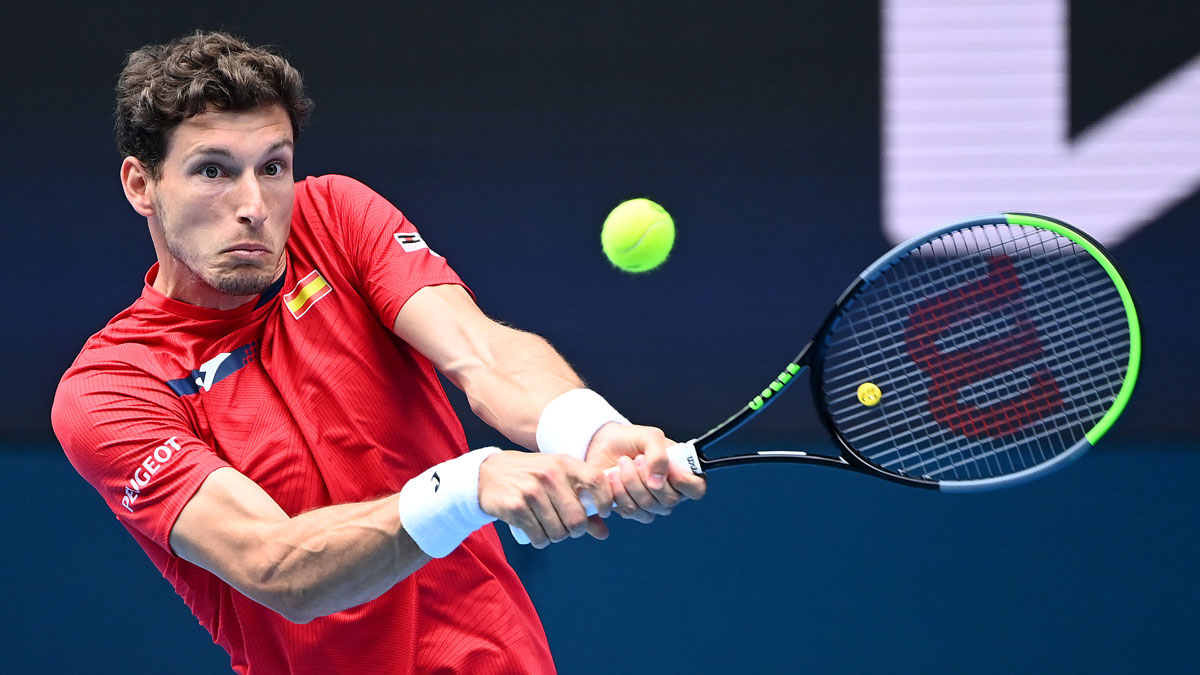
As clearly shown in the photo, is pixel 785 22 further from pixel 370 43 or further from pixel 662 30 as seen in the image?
pixel 370 43

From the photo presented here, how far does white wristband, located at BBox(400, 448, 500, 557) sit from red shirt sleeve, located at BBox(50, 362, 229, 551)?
1.18 feet

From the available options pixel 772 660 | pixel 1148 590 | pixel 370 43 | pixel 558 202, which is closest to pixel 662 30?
pixel 558 202

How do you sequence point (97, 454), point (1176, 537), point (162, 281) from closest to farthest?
point (97, 454) → point (162, 281) → point (1176, 537)

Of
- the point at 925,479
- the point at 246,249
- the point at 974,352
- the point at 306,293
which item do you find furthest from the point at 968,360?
the point at 246,249

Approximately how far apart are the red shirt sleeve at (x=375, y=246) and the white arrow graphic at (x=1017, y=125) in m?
1.81

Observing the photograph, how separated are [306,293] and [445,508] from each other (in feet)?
1.97

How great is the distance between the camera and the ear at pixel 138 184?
2.18m

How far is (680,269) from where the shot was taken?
3.59 metres

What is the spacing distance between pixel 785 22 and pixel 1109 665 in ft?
6.53

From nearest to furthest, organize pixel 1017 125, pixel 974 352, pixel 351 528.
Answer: pixel 351 528 → pixel 974 352 → pixel 1017 125

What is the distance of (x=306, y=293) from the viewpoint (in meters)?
2.13

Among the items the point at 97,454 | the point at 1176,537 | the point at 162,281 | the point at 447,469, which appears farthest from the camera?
the point at 1176,537

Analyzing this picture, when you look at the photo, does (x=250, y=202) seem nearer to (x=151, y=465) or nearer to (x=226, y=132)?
(x=226, y=132)

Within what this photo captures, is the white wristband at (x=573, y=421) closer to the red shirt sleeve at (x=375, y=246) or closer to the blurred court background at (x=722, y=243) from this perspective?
the red shirt sleeve at (x=375, y=246)
